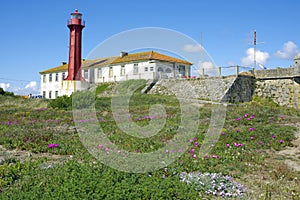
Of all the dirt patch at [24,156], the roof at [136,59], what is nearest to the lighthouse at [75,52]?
the roof at [136,59]

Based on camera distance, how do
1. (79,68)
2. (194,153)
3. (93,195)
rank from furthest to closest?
(79,68) → (194,153) → (93,195)

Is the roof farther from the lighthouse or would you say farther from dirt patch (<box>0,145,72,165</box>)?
dirt patch (<box>0,145,72,165</box>)

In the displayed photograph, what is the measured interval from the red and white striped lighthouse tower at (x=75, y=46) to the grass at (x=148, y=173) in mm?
22810

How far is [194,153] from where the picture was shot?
9008 mm

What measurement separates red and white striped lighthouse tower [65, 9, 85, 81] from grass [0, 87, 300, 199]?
74.8 ft

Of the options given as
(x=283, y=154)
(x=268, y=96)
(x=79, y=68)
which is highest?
(x=79, y=68)

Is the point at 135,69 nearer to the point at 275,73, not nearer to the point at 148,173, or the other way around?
the point at 275,73

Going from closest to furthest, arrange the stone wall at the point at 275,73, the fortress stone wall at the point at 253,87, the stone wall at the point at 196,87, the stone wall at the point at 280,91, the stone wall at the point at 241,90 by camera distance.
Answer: the stone wall at the point at 280,91
the fortress stone wall at the point at 253,87
the stone wall at the point at 241,90
the stone wall at the point at 275,73
the stone wall at the point at 196,87

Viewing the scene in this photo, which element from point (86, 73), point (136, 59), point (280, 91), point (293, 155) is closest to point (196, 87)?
point (280, 91)

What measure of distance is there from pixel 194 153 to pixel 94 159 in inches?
112

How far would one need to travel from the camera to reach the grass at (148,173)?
537cm

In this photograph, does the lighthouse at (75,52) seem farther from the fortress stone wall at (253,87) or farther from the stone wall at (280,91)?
the stone wall at (280,91)

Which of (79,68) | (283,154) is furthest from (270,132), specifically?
(79,68)

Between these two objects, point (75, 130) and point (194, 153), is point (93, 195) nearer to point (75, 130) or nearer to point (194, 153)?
point (194, 153)
